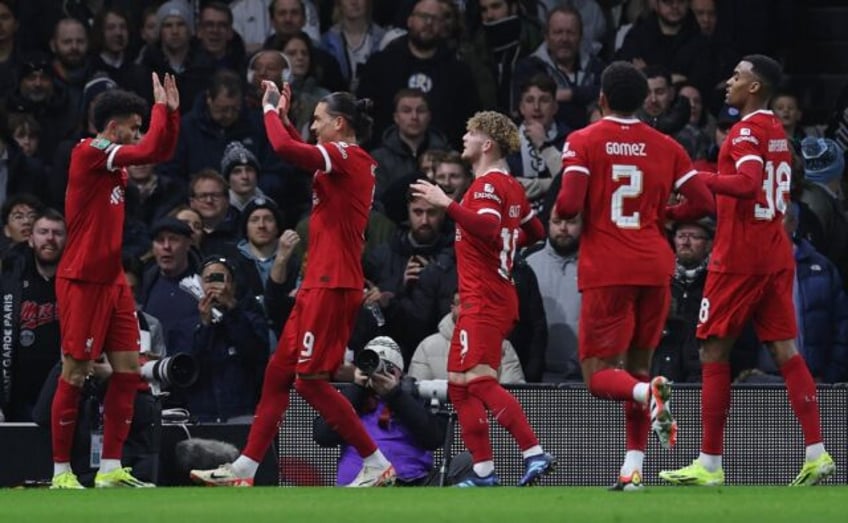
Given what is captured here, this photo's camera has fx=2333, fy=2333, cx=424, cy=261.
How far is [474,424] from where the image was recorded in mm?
13133

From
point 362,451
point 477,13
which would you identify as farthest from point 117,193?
point 477,13

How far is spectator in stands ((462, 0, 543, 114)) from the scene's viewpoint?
66.1 ft

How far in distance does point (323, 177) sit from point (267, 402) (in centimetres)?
134

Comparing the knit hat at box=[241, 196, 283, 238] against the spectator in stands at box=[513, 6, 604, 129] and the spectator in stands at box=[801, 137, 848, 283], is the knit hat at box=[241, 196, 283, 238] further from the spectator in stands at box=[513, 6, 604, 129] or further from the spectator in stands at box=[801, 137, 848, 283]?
the spectator in stands at box=[801, 137, 848, 283]

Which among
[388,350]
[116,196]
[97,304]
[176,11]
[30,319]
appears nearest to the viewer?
[97,304]

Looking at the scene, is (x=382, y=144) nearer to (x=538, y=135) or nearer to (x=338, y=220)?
(x=538, y=135)

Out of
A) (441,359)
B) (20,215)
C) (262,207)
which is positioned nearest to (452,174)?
(262,207)

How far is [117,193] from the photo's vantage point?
13617 mm

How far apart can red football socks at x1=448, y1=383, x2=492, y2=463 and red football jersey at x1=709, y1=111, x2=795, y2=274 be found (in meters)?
1.54

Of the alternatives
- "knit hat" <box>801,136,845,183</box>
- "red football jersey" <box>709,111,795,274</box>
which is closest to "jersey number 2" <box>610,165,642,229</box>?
"red football jersey" <box>709,111,795,274</box>

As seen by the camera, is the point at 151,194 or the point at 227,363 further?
the point at 151,194

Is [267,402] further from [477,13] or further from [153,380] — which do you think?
[477,13]

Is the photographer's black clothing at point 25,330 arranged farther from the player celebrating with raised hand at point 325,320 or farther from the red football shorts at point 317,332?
the red football shorts at point 317,332

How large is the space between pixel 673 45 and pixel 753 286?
720 centimetres
